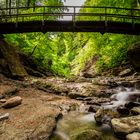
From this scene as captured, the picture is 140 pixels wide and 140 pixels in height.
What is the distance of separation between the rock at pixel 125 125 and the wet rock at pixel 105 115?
94 cm

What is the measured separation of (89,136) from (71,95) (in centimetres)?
731

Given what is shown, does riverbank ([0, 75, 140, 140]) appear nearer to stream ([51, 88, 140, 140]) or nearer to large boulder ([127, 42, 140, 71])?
stream ([51, 88, 140, 140])

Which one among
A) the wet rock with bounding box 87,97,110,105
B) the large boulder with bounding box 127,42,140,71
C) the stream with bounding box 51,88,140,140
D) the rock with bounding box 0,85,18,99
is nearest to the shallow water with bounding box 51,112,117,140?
the stream with bounding box 51,88,140,140

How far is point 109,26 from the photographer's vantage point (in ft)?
64.0

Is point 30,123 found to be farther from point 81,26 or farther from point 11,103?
point 81,26

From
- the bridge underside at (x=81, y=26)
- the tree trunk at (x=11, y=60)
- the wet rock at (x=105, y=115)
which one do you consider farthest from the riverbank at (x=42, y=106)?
the bridge underside at (x=81, y=26)

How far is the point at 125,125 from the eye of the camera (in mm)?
8625

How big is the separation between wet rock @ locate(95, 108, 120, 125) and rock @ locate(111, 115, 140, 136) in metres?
0.94

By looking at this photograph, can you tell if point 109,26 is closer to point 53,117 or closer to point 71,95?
point 71,95

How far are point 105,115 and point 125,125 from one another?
1.88 m

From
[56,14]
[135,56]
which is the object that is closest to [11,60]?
[56,14]

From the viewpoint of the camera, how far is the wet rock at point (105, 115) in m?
10.1

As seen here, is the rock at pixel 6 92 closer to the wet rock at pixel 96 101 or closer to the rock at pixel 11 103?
the rock at pixel 11 103

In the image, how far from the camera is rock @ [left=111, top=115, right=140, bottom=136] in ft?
27.3
